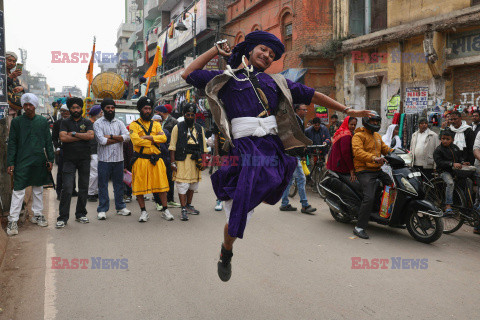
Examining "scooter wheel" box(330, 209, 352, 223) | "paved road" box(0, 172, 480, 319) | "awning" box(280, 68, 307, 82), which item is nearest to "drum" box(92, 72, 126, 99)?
"awning" box(280, 68, 307, 82)

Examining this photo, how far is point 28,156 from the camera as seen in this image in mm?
6336

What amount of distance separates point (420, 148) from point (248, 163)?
6.47 m

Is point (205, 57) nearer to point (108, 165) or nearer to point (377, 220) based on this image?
point (377, 220)

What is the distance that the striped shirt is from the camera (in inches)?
282

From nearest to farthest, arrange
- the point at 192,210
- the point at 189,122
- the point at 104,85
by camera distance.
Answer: the point at 189,122, the point at 192,210, the point at 104,85

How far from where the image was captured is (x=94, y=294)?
370 centimetres

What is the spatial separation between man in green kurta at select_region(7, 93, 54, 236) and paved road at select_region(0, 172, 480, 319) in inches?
18.5

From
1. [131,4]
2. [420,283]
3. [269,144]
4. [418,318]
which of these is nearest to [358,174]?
[420,283]

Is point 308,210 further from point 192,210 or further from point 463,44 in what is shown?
point 463,44

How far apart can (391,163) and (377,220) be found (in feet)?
2.92

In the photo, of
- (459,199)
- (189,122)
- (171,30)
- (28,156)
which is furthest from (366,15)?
(171,30)

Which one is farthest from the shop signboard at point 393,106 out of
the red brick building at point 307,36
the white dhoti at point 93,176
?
the white dhoti at point 93,176

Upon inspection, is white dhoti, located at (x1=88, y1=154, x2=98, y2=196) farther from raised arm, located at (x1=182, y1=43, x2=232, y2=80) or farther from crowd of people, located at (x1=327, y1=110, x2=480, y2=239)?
raised arm, located at (x1=182, y1=43, x2=232, y2=80)

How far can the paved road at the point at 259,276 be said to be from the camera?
3.39m
